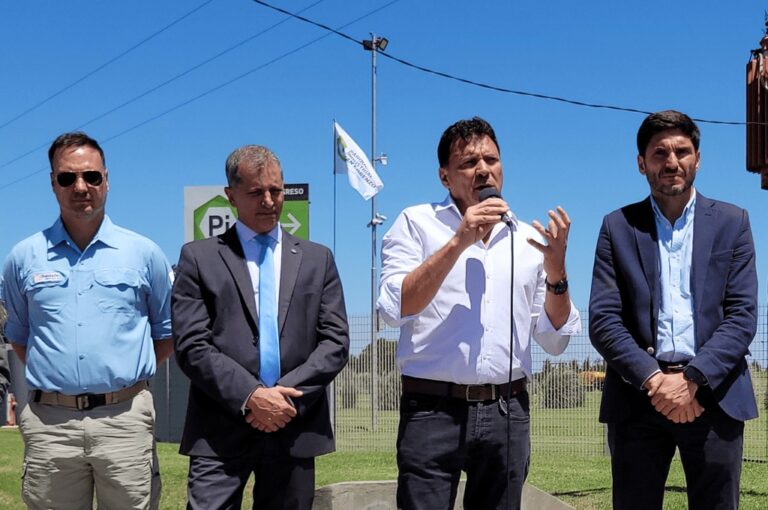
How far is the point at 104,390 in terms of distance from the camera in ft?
14.5

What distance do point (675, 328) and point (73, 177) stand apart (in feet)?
9.28

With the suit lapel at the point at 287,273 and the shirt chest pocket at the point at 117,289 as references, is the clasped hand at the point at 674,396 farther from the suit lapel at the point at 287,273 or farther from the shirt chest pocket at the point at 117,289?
the shirt chest pocket at the point at 117,289

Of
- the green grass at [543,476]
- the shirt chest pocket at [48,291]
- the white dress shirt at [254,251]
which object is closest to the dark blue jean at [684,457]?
the white dress shirt at [254,251]

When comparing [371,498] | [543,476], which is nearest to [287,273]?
[371,498]

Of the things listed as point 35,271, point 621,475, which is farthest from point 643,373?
point 35,271

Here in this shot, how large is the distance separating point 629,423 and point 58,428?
2574mm

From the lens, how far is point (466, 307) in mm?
4113

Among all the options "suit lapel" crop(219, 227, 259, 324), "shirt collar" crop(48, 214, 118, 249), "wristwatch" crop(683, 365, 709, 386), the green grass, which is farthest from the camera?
the green grass

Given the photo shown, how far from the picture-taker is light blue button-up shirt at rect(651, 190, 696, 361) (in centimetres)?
407

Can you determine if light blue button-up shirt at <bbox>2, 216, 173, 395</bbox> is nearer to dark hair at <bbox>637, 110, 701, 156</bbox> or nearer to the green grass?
dark hair at <bbox>637, 110, 701, 156</bbox>

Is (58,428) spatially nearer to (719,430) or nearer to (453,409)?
(453,409)

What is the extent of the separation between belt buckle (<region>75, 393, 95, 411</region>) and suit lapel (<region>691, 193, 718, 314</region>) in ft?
9.04

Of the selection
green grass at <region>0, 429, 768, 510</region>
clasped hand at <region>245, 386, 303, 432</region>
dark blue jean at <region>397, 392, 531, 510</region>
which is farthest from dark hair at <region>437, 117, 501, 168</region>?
green grass at <region>0, 429, 768, 510</region>

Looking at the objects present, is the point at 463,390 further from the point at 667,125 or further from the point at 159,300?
the point at 159,300
